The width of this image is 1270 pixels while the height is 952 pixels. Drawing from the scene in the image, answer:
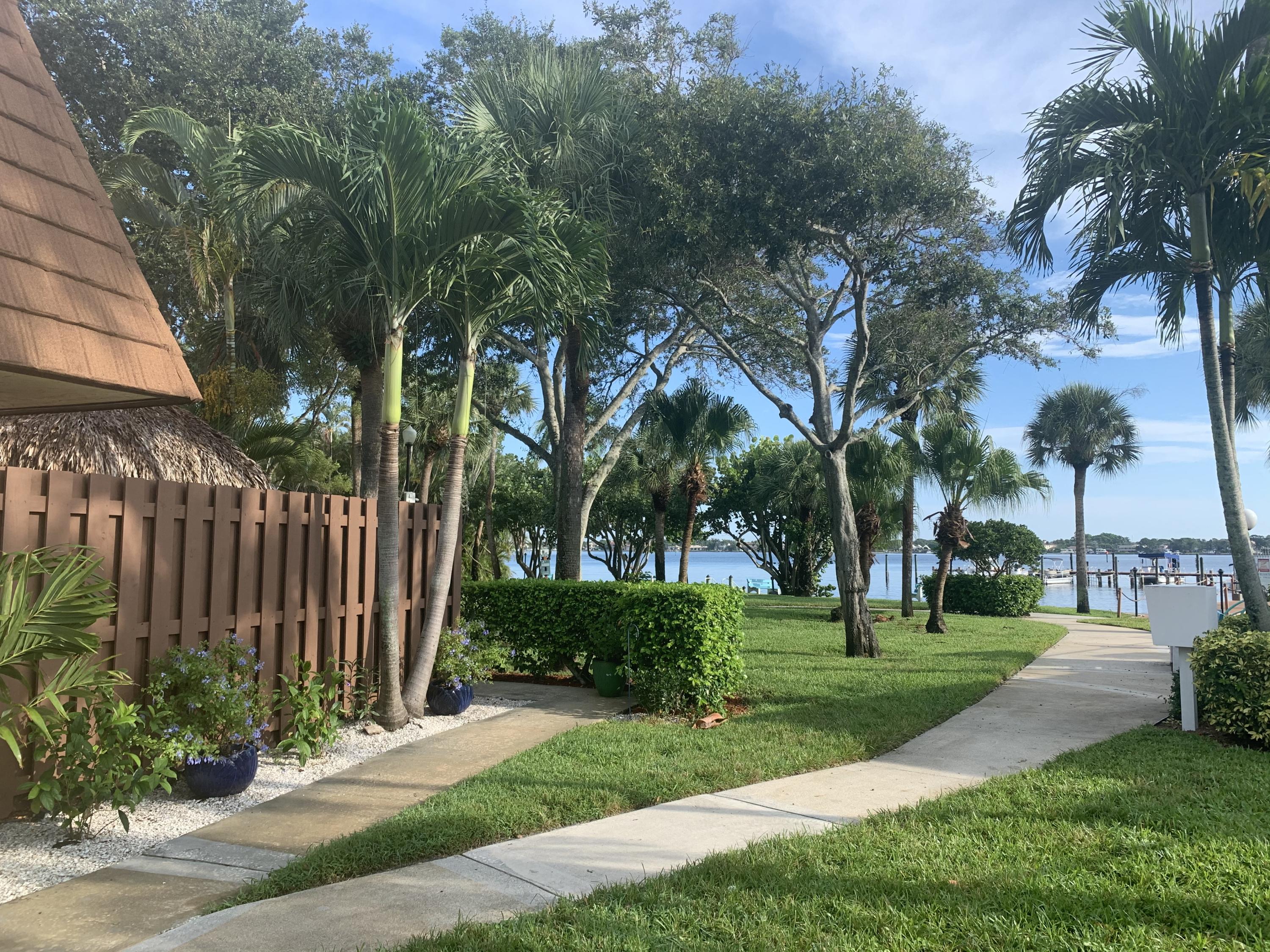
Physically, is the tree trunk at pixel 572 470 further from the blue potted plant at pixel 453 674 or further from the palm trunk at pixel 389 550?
the palm trunk at pixel 389 550

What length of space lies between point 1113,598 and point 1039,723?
41.7 m

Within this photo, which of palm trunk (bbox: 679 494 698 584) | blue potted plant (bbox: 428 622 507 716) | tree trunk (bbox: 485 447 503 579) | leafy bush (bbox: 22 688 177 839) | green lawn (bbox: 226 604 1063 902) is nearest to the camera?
leafy bush (bbox: 22 688 177 839)

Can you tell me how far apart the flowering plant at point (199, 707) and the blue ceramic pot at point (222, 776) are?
2.1 inches

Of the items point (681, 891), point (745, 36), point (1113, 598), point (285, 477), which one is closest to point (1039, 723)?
point (681, 891)

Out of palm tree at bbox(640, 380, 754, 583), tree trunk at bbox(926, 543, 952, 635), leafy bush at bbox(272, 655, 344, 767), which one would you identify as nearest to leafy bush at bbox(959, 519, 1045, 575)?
tree trunk at bbox(926, 543, 952, 635)

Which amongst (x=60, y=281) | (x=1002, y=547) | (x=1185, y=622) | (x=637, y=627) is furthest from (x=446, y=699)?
(x=1002, y=547)

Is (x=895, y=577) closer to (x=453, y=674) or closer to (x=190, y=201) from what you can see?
(x=190, y=201)

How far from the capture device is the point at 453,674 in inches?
342

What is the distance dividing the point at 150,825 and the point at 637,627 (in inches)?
196

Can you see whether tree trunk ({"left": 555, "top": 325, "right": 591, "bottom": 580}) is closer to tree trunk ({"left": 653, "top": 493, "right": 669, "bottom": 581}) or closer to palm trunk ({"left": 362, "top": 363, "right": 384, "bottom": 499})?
palm trunk ({"left": 362, "top": 363, "right": 384, "bottom": 499})

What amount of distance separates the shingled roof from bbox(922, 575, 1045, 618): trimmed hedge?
74.1ft

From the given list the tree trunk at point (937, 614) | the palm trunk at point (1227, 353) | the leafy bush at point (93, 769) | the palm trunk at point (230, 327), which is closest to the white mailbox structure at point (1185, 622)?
the palm trunk at point (1227, 353)

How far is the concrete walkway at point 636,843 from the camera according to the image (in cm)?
372

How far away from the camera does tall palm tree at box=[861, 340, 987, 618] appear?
16609 mm
